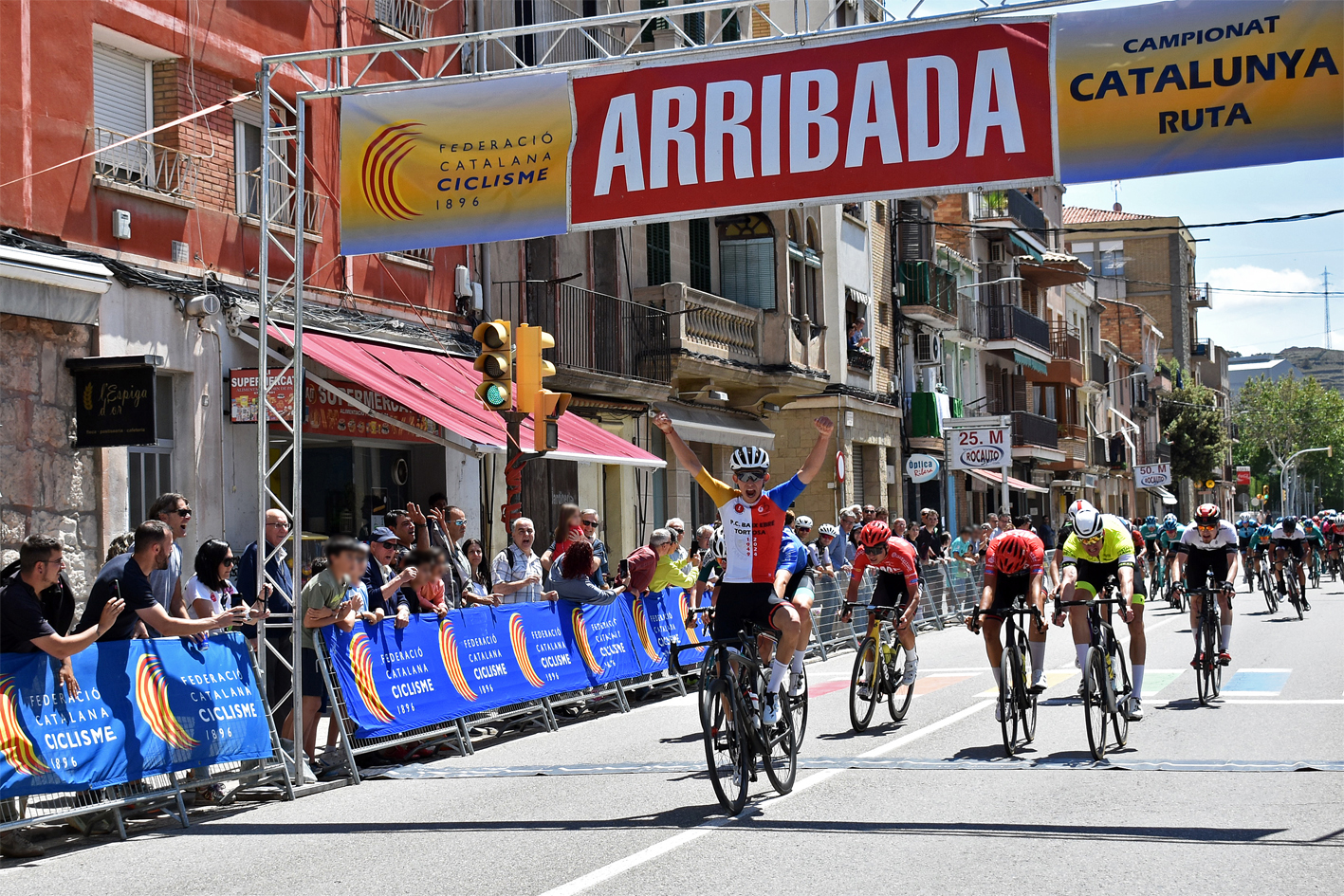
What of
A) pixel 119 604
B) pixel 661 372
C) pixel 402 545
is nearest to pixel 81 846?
pixel 119 604

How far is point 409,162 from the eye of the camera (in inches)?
483

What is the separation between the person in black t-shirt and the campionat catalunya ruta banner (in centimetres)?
154

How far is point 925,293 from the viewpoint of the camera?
40094 millimetres

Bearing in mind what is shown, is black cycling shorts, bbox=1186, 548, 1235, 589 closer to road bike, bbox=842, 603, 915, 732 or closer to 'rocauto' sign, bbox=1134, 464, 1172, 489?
road bike, bbox=842, 603, 915, 732

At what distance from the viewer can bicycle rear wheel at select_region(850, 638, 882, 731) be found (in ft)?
40.2

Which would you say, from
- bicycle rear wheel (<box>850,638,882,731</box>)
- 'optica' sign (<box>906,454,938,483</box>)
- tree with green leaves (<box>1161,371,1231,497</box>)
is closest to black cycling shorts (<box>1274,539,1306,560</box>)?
'optica' sign (<box>906,454,938,483</box>)

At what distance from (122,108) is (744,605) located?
31.2 ft

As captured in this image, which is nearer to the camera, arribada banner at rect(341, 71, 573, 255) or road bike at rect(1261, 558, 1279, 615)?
arribada banner at rect(341, 71, 573, 255)

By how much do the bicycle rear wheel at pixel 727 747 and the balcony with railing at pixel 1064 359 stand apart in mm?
51784

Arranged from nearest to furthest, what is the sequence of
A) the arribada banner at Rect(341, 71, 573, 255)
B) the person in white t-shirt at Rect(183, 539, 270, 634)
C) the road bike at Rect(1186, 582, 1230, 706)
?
the person in white t-shirt at Rect(183, 539, 270, 634)
the arribada banner at Rect(341, 71, 573, 255)
the road bike at Rect(1186, 582, 1230, 706)

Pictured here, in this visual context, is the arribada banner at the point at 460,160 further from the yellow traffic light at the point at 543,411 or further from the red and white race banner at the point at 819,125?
the yellow traffic light at the point at 543,411

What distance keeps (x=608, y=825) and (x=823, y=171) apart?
5.29m

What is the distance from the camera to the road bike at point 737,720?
8531mm

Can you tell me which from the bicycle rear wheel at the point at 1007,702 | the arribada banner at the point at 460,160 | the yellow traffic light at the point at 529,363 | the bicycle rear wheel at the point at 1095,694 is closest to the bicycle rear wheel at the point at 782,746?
the bicycle rear wheel at the point at 1007,702
